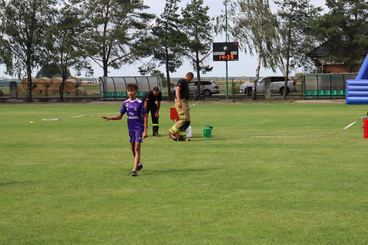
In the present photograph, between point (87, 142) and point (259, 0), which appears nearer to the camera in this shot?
point (87, 142)

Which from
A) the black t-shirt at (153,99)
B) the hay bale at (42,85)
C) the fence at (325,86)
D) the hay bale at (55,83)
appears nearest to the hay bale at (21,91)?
the hay bale at (42,85)

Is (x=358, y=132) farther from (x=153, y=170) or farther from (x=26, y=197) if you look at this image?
(x=26, y=197)

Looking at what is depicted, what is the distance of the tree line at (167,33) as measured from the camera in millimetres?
59344

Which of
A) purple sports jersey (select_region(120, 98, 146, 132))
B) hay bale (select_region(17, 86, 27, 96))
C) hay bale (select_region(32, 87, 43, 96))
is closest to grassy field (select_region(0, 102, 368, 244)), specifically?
purple sports jersey (select_region(120, 98, 146, 132))

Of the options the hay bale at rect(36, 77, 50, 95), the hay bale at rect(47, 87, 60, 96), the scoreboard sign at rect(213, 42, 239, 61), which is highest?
the scoreboard sign at rect(213, 42, 239, 61)

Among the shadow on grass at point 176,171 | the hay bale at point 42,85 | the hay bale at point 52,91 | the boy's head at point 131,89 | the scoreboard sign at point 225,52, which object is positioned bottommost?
the shadow on grass at point 176,171

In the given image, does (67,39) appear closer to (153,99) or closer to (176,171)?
(153,99)

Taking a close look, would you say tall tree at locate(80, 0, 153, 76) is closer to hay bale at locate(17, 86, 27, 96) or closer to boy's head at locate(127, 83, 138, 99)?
hay bale at locate(17, 86, 27, 96)

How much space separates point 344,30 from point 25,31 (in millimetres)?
28951

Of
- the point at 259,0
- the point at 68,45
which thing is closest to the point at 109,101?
the point at 68,45

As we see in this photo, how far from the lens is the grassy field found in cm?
739

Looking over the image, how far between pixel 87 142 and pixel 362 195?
10517mm

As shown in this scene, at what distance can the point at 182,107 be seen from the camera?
59.7 feet

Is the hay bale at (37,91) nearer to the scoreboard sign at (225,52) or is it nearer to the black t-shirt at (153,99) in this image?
the scoreboard sign at (225,52)
